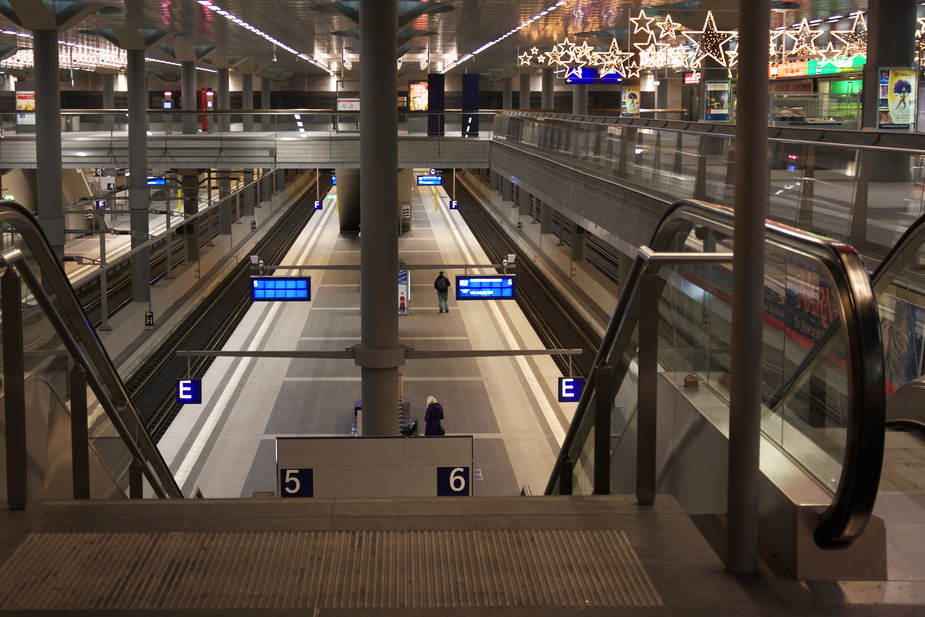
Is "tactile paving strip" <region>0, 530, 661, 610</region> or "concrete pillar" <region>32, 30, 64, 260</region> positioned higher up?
"concrete pillar" <region>32, 30, 64, 260</region>

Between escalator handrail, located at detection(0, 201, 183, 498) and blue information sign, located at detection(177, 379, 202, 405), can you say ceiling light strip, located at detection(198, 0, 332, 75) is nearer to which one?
blue information sign, located at detection(177, 379, 202, 405)

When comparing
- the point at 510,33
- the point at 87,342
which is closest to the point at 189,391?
the point at 87,342

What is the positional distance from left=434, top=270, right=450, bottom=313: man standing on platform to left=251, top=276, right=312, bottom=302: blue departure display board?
6.38m

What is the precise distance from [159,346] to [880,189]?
17.3 meters

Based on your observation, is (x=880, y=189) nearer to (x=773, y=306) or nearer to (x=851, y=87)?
(x=773, y=306)

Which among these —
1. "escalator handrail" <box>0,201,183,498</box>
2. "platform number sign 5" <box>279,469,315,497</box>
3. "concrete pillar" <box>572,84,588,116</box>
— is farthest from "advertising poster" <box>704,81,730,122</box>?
"escalator handrail" <box>0,201,183,498</box>

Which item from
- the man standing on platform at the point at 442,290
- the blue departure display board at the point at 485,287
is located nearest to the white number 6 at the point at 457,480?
the blue departure display board at the point at 485,287

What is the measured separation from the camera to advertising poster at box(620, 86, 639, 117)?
35094mm

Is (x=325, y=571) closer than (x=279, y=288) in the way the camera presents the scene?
Yes

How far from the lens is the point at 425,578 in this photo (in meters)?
3.21

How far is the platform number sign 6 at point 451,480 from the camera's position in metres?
8.73

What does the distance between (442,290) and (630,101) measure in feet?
50.3

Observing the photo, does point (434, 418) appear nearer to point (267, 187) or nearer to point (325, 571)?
point (325, 571)

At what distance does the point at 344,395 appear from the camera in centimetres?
1759
